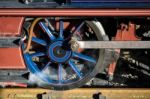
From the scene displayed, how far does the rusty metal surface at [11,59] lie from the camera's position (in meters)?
4.86

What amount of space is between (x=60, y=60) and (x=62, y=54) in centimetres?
8

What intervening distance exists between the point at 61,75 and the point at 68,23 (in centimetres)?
68

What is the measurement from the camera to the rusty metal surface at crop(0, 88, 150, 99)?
5047 millimetres

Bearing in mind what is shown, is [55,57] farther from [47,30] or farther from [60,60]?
Answer: [47,30]

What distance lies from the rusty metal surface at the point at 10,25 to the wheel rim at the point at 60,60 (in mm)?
302

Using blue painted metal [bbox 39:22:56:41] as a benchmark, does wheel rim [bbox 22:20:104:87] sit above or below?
below

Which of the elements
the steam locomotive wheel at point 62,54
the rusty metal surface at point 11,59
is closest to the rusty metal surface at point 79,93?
the steam locomotive wheel at point 62,54

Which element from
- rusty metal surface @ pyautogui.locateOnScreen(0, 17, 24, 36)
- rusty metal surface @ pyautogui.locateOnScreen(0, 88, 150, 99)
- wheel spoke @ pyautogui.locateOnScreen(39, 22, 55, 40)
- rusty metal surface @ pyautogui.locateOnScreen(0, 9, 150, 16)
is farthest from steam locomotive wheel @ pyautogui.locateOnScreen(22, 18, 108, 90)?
rusty metal surface @ pyautogui.locateOnScreen(0, 9, 150, 16)

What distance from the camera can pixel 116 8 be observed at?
4504 millimetres

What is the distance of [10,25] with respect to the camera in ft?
15.6

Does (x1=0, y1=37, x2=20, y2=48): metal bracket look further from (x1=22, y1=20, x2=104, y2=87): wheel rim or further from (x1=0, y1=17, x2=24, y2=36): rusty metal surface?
(x1=22, y1=20, x2=104, y2=87): wheel rim

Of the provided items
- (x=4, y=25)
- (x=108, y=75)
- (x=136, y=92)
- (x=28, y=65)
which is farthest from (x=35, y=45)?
(x=136, y=92)

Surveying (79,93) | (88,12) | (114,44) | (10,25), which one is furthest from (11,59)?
(114,44)

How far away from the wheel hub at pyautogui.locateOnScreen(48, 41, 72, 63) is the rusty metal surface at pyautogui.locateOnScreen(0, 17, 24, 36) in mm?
515
